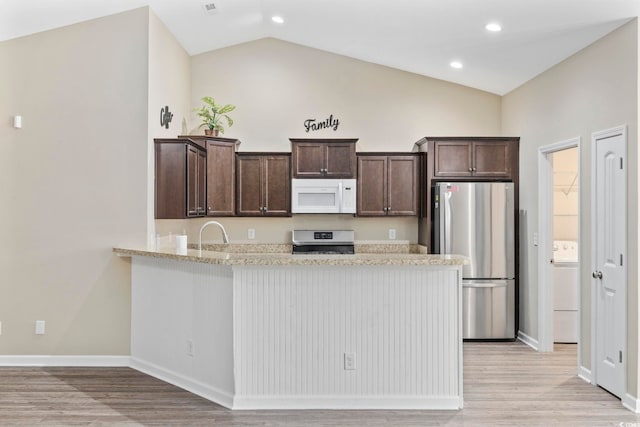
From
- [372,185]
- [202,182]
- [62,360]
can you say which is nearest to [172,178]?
[202,182]

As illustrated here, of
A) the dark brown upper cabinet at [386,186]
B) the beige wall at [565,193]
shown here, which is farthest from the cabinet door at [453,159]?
the beige wall at [565,193]

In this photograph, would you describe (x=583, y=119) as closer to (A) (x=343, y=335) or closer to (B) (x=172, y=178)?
(A) (x=343, y=335)

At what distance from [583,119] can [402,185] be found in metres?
2.22

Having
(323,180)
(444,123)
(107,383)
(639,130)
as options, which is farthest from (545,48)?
(107,383)

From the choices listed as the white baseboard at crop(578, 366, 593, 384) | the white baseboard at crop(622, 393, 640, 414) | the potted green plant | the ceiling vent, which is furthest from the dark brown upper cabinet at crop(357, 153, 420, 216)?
the white baseboard at crop(622, 393, 640, 414)

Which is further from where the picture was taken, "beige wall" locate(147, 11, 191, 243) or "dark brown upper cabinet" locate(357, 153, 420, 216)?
"dark brown upper cabinet" locate(357, 153, 420, 216)

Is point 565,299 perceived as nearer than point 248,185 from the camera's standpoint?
Yes

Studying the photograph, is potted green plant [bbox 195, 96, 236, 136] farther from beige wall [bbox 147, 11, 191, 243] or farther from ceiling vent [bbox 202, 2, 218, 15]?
ceiling vent [bbox 202, 2, 218, 15]

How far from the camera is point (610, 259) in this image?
169 inches

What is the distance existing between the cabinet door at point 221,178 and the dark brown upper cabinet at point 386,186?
147 cm

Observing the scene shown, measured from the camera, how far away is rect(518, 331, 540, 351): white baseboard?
227 inches

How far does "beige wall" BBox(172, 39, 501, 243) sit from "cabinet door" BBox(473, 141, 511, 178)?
0.60m

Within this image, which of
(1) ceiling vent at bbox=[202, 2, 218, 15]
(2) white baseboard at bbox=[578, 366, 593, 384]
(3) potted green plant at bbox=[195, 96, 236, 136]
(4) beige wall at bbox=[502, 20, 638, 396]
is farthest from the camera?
(3) potted green plant at bbox=[195, 96, 236, 136]

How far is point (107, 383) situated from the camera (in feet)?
14.8
